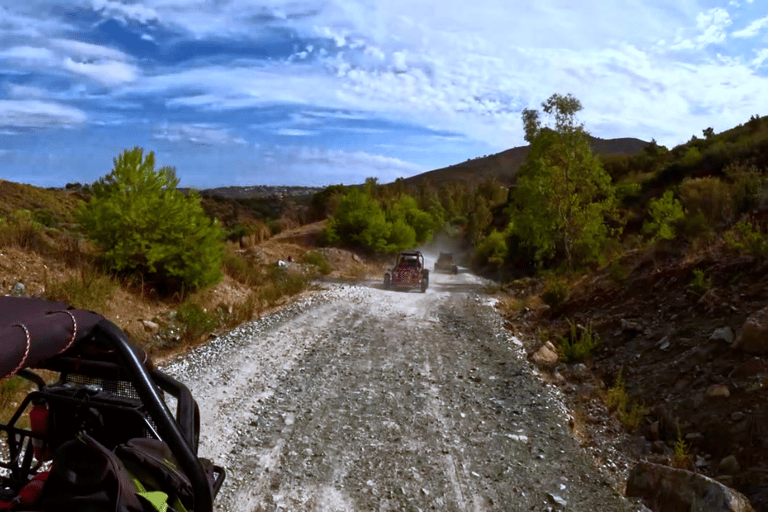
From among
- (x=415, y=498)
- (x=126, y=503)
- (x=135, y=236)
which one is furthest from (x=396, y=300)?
(x=126, y=503)

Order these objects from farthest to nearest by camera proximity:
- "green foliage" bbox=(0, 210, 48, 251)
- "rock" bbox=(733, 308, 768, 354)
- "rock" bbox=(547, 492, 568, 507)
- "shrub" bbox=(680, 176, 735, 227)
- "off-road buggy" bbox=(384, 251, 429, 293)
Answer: "off-road buggy" bbox=(384, 251, 429, 293) < "shrub" bbox=(680, 176, 735, 227) < "green foliage" bbox=(0, 210, 48, 251) < "rock" bbox=(733, 308, 768, 354) < "rock" bbox=(547, 492, 568, 507)

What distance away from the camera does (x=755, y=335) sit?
6664 mm

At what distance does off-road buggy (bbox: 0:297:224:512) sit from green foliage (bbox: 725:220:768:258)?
8.99 m

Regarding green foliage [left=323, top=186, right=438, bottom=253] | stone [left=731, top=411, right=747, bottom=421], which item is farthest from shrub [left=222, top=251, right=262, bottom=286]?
green foliage [left=323, top=186, right=438, bottom=253]

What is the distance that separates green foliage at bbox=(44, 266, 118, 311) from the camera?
1007cm

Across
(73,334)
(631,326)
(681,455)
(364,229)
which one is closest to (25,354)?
(73,334)

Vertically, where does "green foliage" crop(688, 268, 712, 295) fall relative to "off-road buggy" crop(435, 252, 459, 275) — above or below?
above

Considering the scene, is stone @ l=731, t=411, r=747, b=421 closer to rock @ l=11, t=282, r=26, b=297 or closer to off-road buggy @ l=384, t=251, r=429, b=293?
rock @ l=11, t=282, r=26, b=297

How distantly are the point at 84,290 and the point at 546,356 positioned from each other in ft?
27.9

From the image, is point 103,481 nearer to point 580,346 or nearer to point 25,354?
point 25,354

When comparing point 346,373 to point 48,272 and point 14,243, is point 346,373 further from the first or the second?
point 14,243

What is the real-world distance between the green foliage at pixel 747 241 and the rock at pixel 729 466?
15.0 feet

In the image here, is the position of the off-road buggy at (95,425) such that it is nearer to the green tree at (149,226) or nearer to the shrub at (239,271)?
the green tree at (149,226)

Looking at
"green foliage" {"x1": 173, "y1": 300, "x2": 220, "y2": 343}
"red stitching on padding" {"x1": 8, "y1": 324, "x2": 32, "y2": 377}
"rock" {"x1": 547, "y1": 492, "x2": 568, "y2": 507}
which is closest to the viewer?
"red stitching on padding" {"x1": 8, "y1": 324, "x2": 32, "y2": 377}
